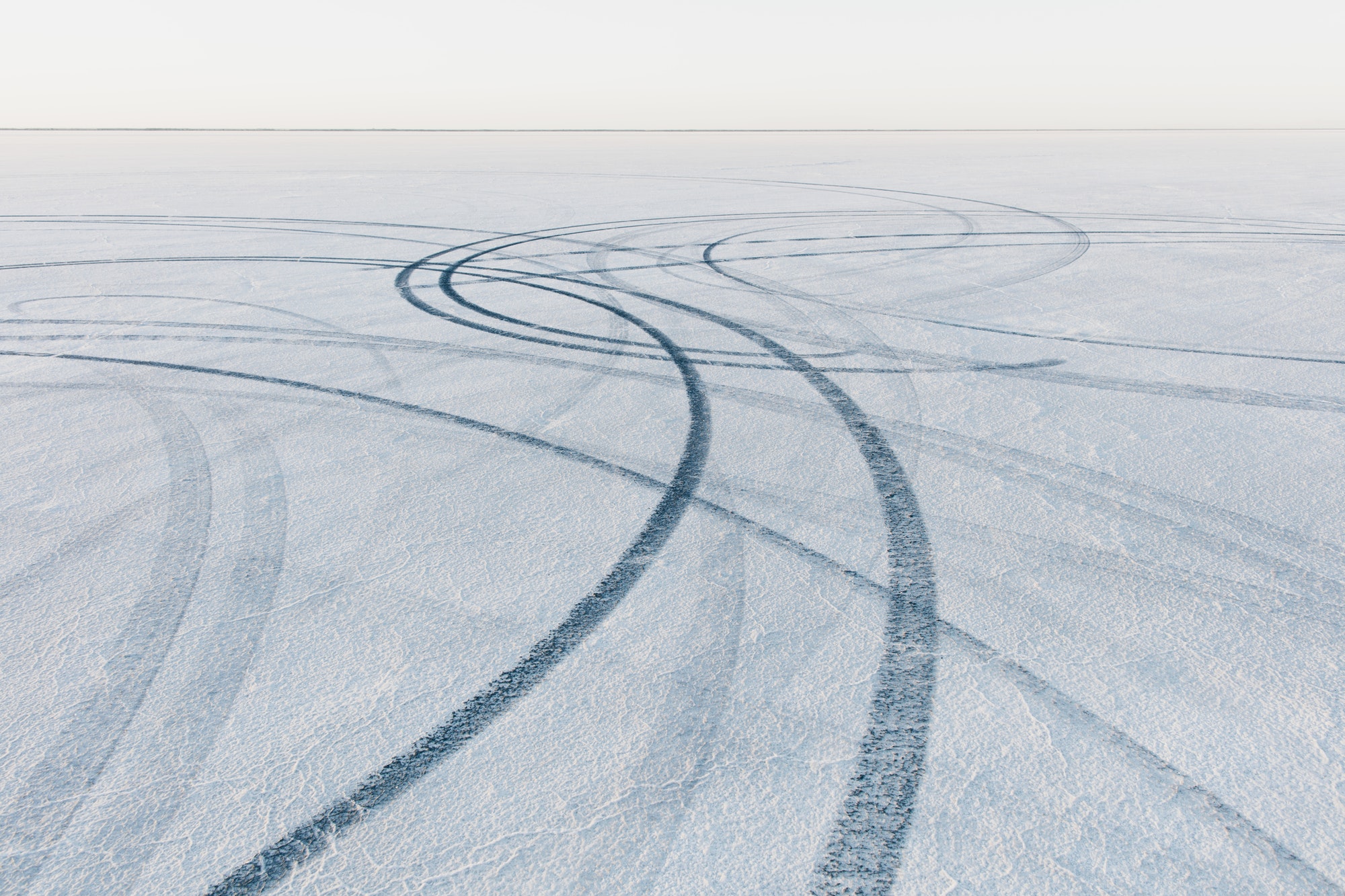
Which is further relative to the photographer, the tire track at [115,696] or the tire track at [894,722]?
the tire track at [115,696]

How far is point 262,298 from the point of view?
8672 millimetres

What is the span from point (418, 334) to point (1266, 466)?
6.00m

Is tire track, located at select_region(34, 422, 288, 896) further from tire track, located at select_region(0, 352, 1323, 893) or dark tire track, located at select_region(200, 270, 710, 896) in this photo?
tire track, located at select_region(0, 352, 1323, 893)

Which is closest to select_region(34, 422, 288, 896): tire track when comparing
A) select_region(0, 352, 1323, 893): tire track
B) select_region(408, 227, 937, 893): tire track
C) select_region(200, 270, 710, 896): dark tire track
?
select_region(200, 270, 710, 896): dark tire track

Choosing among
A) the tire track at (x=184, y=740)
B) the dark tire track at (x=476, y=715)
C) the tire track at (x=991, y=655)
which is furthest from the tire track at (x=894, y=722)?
the tire track at (x=184, y=740)

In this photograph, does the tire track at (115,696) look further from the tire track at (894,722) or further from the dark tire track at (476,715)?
the tire track at (894,722)

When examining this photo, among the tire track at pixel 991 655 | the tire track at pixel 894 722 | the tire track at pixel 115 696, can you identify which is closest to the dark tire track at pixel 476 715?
the tire track at pixel 991 655

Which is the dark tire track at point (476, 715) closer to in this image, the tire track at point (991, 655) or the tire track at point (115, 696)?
the tire track at point (991, 655)

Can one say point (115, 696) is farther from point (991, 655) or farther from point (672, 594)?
point (991, 655)

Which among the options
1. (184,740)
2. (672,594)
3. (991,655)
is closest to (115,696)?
(184,740)

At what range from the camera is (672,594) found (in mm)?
3545

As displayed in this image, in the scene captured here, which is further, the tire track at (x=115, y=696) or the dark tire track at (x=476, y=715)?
the tire track at (x=115, y=696)

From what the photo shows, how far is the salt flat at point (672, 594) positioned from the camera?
7.93 ft

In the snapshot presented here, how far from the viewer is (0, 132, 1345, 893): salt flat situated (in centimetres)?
242
